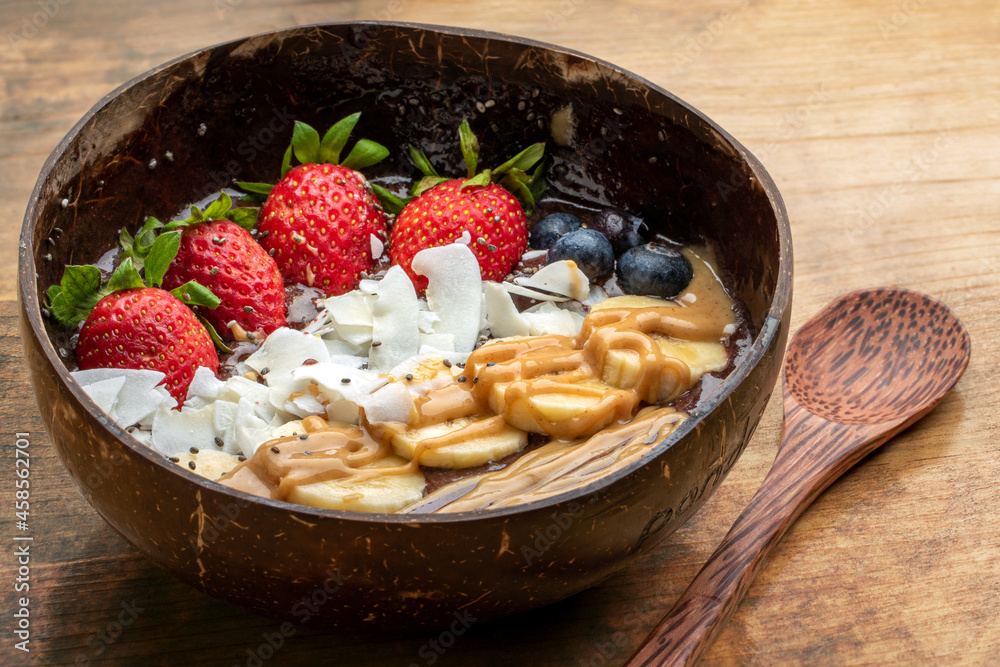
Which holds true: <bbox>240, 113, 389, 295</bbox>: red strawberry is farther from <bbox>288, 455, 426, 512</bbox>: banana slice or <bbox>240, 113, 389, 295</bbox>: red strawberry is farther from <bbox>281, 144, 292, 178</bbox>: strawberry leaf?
<bbox>288, 455, 426, 512</bbox>: banana slice

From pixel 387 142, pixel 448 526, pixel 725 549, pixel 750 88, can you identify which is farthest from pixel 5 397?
pixel 750 88

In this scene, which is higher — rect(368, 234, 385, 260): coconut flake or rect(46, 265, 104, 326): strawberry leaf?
rect(46, 265, 104, 326): strawberry leaf

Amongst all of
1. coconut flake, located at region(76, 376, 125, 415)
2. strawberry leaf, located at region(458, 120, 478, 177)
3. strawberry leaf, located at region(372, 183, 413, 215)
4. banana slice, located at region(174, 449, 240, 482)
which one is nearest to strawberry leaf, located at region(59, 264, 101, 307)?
coconut flake, located at region(76, 376, 125, 415)

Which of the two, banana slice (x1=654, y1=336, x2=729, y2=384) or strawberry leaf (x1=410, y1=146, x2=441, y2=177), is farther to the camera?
strawberry leaf (x1=410, y1=146, x2=441, y2=177)

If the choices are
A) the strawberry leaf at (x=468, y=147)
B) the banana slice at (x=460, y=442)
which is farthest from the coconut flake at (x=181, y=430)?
the strawberry leaf at (x=468, y=147)

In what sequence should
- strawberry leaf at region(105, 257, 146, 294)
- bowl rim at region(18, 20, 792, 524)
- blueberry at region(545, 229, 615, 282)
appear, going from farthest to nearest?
blueberry at region(545, 229, 615, 282)
strawberry leaf at region(105, 257, 146, 294)
bowl rim at region(18, 20, 792, 524)

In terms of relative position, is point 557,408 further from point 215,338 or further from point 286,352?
point 215,338

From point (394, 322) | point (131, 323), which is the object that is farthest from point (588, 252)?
point (131, 323)

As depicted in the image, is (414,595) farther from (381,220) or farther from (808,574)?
(381,220)
